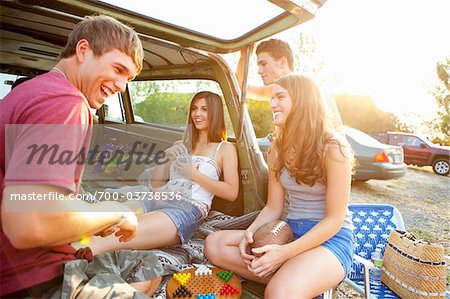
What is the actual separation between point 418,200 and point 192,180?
7.76 metres

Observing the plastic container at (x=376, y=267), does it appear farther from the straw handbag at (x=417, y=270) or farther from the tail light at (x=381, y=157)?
the tail light at (x=381, y=157)

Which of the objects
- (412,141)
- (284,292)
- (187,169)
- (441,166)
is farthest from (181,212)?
(441,166)

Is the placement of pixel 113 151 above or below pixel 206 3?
below

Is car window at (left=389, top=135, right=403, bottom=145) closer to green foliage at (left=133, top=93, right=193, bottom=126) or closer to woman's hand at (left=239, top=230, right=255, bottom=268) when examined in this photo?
green foliage at (left=133, top=93, right=193, bottom=126)

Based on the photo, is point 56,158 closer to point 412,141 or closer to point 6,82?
point 6,82

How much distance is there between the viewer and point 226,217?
9.98ft

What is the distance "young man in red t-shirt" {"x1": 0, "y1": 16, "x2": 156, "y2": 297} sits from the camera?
1068mm

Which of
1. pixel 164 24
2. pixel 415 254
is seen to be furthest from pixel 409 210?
pixel 164 24

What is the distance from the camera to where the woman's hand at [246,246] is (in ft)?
6.99

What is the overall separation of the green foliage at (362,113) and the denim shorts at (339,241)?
55.1 ft

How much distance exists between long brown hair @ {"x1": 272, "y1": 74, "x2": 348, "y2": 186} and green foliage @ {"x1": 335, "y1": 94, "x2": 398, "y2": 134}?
16.6 m

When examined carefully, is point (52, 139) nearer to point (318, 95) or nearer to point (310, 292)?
point (310, 292)

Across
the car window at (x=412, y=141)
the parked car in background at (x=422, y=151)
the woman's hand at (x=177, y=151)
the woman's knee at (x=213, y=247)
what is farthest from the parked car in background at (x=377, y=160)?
the woman's knee at (x=213, y=247)

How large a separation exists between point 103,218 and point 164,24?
1.71m
